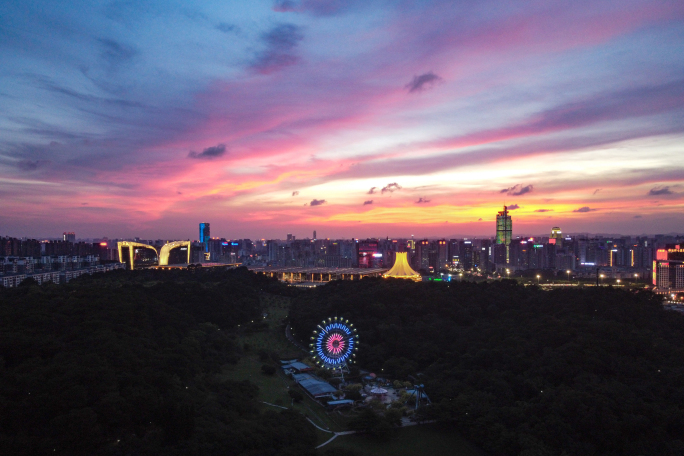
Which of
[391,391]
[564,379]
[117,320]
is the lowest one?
[391,391]

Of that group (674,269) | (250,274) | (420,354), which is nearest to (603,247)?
(674,269)

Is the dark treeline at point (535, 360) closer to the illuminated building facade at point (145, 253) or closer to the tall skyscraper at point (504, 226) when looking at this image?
the illuminated building facade at point (145, 253)

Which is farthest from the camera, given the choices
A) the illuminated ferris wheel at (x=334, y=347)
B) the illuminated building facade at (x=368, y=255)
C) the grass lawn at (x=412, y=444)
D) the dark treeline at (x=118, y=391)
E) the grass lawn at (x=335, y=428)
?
the illuminated building facade at (x=368, y=255)

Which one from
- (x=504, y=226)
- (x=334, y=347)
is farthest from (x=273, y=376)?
(x=504, y=226)

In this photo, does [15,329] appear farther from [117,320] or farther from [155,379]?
[155,379]

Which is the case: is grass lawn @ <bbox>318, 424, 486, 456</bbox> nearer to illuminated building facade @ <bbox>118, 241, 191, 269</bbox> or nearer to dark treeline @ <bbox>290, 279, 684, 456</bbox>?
dark treeline @ <bbox>290, 279, 684, 456</bbox>

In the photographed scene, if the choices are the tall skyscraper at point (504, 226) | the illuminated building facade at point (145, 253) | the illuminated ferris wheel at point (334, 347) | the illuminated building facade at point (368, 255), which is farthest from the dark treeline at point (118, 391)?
the tall skyscraper at point (504, 226)
